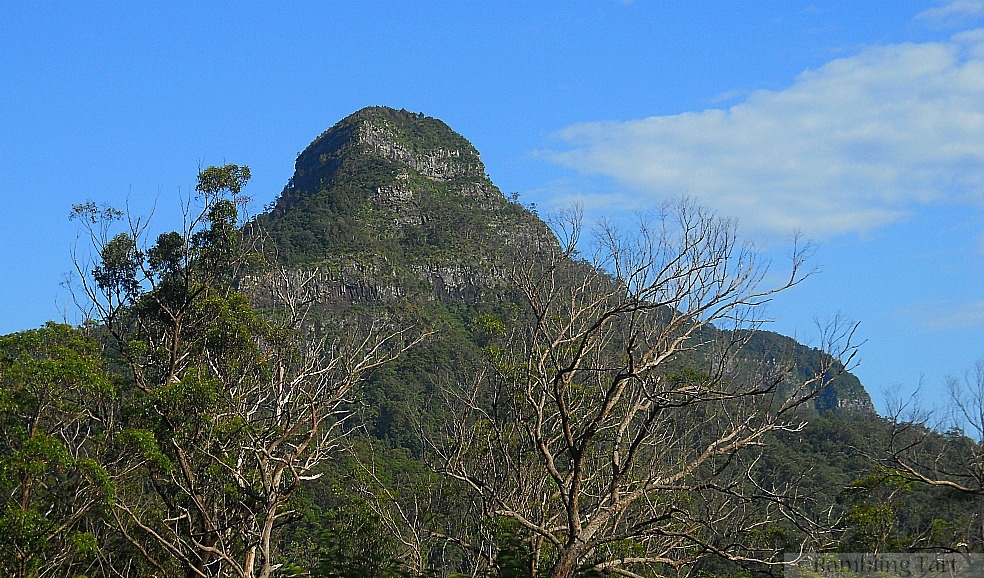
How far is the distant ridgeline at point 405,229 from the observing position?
54.7 m

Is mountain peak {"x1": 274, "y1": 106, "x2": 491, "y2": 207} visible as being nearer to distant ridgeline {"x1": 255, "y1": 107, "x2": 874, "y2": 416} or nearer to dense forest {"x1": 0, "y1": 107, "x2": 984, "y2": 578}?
distant ridgeline {"x1": 255, "y1": 107, "x2": 874, "y2": 416}

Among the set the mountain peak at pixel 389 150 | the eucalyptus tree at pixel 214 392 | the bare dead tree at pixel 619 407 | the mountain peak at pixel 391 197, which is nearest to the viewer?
the bare dead tree at pixel 619 407

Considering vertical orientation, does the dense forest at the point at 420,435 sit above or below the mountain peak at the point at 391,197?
below

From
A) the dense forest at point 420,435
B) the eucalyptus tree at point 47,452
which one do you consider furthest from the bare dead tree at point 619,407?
the eucalyptus tree at point 47,452

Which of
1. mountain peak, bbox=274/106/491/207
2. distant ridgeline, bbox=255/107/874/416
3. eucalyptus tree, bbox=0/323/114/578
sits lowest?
eucalyptus tree, bbox=0/323/114/578

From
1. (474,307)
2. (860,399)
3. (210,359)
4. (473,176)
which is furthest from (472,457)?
(473,176)

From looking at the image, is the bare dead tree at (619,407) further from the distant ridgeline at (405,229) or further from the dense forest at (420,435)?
the distant ridgeline at (405,229)

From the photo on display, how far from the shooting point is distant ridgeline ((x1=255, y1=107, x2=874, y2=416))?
54688 mm

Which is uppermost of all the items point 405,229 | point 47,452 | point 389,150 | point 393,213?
point 389,150

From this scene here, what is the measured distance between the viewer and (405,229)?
256ft

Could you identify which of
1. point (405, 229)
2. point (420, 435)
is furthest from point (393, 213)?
point (420, 435)

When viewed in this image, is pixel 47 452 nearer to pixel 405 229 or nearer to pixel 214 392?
pixel 214 392

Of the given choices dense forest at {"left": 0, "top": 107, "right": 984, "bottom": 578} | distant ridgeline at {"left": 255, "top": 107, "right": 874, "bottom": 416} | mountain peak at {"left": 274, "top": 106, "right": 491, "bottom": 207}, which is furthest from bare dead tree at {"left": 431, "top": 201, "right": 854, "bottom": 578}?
mountain peak at {"left": 274, "top": 106, "right": 491, "bottom": 207}

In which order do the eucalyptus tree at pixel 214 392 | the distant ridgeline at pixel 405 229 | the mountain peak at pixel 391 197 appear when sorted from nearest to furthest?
the eucalyptus tree at pixel 214 392 < the distant ridgeline at pixel 405 229 < the mountain peak at pixel 391 197
